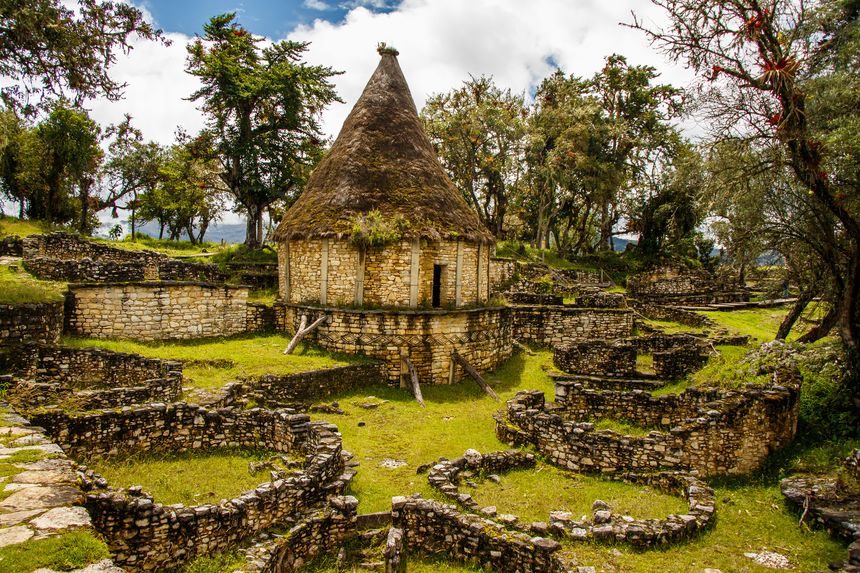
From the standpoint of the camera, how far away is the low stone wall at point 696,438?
9.14m

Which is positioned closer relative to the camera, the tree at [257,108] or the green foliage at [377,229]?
Answer: the green foliage at [377,229]

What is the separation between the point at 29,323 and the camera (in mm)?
11578

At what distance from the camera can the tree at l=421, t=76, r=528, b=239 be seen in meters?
34.4

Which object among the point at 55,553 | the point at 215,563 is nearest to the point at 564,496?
the point at 215,563

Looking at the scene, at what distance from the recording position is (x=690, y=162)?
516 inches

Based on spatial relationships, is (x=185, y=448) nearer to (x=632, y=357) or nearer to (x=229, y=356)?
(x=229, y=356)

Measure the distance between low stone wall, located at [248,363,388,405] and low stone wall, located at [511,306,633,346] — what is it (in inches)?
355

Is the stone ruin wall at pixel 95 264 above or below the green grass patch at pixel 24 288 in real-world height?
above

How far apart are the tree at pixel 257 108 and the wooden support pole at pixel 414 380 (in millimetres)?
17486

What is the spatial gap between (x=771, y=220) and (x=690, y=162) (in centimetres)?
253

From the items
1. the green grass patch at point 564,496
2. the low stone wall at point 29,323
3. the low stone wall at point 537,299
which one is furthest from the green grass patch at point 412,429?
the low stone wall at point 29,323

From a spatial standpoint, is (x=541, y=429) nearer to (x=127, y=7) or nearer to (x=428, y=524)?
(x=428, y=524)

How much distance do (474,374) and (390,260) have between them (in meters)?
4.90

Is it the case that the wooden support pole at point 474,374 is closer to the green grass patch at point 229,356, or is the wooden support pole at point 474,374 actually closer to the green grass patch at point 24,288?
the green grass patch at point 229,356
